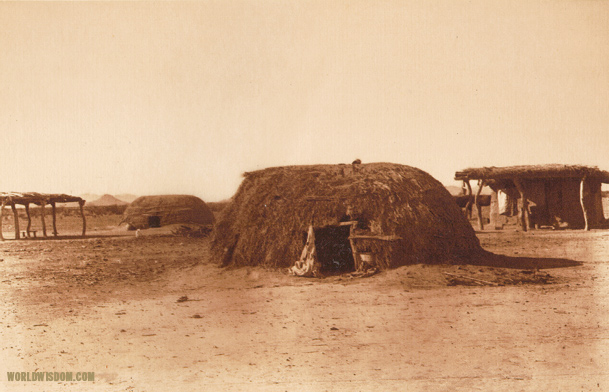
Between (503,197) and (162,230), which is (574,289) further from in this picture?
(162,230)

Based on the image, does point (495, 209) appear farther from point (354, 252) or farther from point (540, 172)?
point (354, 252)

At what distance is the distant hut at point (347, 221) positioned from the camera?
12.5m

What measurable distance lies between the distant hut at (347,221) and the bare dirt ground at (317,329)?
0.61 m

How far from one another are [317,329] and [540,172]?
685 inches

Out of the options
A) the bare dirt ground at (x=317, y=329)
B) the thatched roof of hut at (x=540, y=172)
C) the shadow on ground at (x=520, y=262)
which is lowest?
the bare dirt ground at (x=317, y=329)

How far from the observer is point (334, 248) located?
45.5ft

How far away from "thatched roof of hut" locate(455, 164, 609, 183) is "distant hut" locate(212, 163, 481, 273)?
1013 cm

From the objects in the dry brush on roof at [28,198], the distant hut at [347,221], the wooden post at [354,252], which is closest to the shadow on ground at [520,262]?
the distant hut at [347,221]

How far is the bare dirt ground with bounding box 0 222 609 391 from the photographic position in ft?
20.2

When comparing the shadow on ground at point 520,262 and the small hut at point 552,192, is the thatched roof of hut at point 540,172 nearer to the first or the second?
the small hut at point 552,192

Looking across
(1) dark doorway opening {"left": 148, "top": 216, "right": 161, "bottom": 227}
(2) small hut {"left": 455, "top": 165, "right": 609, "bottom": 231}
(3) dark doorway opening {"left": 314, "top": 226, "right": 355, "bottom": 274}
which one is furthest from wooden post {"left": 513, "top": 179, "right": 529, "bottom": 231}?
(1) dark doorway opening {"left": 148, "top": 216, "right": 161, "bottom": 227}

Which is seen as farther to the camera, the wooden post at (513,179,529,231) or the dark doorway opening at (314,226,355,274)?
the wooden post at (513,179,529,231)

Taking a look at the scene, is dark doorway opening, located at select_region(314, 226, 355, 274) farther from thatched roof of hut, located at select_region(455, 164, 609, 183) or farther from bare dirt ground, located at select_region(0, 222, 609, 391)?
thatched roof of hut, located at select_region(455, 164, 609, 183)

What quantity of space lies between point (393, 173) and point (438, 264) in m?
2.67
